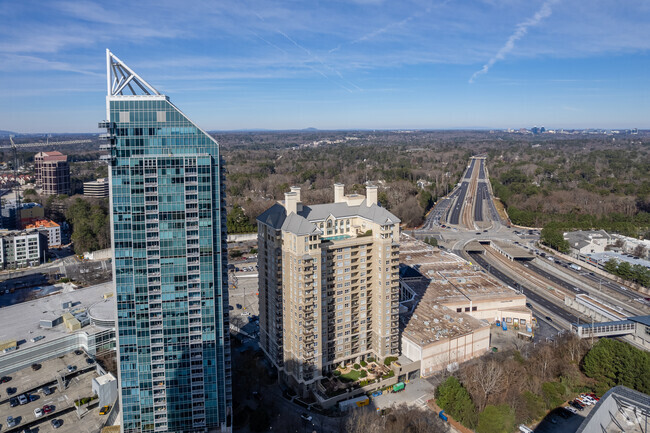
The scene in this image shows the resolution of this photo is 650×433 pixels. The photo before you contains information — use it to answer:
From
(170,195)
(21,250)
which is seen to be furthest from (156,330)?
(21,250)

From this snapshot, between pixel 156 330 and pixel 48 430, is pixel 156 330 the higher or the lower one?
the higher one

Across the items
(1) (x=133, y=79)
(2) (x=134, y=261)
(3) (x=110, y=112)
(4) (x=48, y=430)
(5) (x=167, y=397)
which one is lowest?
(4) (x=48, y=430)

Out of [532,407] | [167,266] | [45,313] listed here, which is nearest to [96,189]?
[45,313]

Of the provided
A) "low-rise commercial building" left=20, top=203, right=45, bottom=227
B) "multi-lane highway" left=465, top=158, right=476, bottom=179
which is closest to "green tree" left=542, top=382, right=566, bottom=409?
"low-rise commercial building" left=20, top=203, right=45, bottom=227

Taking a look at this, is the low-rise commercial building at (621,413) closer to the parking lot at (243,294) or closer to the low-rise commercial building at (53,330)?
the low-rise commercial building at (53,330)

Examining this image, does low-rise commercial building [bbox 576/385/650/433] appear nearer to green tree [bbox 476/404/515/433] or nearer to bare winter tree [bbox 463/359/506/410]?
green tree [bbox 476/404/515/433]

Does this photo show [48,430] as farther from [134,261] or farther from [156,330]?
[134,261]

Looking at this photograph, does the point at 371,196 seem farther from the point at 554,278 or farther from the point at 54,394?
the point at 554,278
